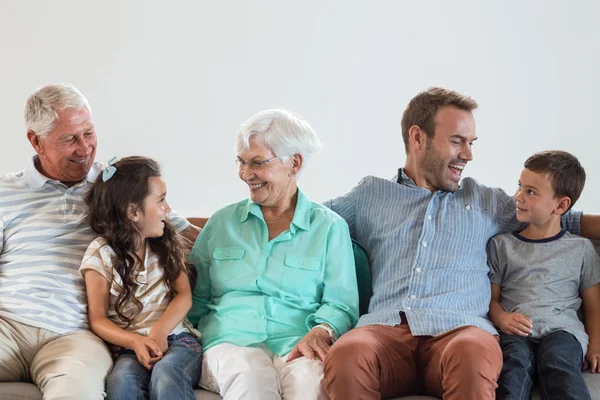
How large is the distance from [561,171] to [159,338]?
141 cm

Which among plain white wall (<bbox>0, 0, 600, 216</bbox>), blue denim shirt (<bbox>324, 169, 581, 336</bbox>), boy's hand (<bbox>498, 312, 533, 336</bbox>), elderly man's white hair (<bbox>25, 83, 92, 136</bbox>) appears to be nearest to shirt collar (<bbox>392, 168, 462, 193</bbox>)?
blue denim shirt (<bbox>324, 169, 581, 336</bbox>)

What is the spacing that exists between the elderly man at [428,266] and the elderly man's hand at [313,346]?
0.08 meters

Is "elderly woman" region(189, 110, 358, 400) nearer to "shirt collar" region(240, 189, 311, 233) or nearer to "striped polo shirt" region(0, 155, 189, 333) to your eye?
"shirt collar" region(240, 189, 311, 233)

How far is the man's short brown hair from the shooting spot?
2820mm

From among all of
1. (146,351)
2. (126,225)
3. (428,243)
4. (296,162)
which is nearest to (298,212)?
(296,162)

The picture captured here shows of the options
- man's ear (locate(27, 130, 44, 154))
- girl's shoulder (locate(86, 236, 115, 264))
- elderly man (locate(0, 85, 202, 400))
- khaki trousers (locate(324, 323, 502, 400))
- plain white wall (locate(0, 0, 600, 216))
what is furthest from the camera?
plain white wall (locate(0, 0, 600, 216))

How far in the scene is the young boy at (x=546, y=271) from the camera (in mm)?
2523

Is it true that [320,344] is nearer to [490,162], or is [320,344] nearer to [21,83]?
[490,162]

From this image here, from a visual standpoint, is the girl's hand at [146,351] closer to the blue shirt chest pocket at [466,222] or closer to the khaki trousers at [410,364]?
the khaki trousers at [410,364]

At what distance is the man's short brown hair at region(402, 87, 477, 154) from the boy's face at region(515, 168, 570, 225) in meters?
0.34

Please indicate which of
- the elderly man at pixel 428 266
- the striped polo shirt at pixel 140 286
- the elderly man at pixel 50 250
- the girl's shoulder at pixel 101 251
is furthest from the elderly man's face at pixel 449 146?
the girl's shoulder at pixel 101 251

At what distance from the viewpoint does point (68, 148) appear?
2.71 metres

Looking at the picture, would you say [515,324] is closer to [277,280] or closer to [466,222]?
[466,222]

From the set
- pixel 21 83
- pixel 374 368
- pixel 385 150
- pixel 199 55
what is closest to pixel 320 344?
pixel 374 368
